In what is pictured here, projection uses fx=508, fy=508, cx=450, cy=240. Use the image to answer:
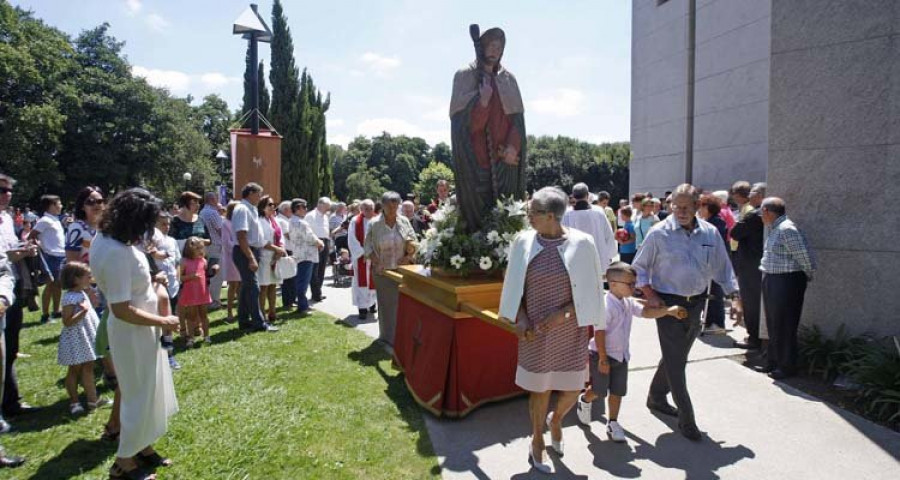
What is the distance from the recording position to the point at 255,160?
445 inches

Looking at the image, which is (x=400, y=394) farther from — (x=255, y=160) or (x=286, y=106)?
(x=286, y=106)

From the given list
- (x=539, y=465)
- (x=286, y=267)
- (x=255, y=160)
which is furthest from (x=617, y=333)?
(x=255, y=160)

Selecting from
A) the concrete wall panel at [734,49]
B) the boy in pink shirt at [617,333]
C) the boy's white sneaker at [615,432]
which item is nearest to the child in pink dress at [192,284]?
the boy in pink shirt at [617,333]

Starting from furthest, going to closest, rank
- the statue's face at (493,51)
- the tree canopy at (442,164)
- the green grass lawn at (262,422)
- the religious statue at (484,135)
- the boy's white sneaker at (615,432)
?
the tree canopy at (442,164) → the religious statue at (484,135) → the statue's face at (493,51) → the boy's white sneaker at (615,432) → the green grass lawn at (262,422)

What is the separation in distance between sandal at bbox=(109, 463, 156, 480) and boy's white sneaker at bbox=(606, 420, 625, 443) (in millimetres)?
3343

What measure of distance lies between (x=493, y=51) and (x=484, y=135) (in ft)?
2.68

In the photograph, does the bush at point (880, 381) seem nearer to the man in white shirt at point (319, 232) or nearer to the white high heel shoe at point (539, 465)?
the white high heel shoe at point (539, 465)

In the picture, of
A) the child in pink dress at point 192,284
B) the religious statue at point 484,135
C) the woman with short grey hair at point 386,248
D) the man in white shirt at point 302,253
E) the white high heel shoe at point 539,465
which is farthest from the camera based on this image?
the man in white shirt at point 302,253

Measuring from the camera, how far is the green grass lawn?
3.67m

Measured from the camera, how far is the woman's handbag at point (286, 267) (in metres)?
8.15

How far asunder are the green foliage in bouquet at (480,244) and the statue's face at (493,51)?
4.63ft

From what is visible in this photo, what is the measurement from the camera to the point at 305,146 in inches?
1211

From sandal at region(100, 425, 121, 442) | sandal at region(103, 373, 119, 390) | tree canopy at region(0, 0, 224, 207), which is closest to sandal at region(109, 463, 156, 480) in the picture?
sandal at region(100, 425, 121, 442)

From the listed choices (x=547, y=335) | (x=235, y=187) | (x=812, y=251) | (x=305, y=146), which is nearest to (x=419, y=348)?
(x=547, y=335)
